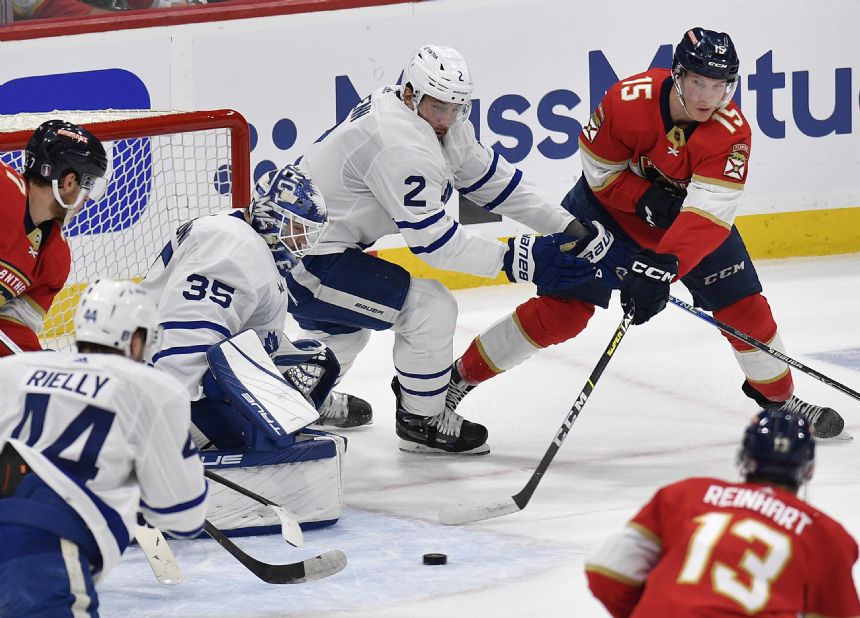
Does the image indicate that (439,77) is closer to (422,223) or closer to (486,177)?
(422,223)

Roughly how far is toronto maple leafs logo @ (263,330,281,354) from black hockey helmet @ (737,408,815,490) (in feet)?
5.43

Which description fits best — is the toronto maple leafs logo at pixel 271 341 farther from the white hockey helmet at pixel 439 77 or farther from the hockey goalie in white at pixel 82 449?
the hockey goalie in white at pixel 82 449

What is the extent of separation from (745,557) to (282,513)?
1.47 meters

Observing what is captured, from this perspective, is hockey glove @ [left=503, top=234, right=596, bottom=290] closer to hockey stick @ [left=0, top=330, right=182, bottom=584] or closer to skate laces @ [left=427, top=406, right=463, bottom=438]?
skate laces @ [left=427, top=406, right=463, bottom=438]

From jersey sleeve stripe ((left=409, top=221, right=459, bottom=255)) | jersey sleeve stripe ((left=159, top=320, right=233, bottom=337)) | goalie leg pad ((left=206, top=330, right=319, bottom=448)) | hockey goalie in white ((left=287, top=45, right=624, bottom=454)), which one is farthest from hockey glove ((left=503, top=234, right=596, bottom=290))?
jersey sleeve stripe ((left=159, top=320, right=233, bottom=337))

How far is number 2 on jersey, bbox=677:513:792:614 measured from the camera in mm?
1872

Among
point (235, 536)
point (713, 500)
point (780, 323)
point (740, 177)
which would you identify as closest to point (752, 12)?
point (780, 323)

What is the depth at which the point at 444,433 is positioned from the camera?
418 centimetres

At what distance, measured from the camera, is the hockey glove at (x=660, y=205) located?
13.3 feet

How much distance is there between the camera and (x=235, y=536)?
11.2ft

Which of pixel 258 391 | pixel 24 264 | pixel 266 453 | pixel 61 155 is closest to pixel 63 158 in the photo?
pixel 61 155

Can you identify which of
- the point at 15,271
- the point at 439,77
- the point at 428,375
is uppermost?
the point at 439,77

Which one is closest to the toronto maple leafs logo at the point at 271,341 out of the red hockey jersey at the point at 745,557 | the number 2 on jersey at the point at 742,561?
the red hockey jersey at the point at 745,557

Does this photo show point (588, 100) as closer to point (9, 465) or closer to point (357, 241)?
point (357, 241)
